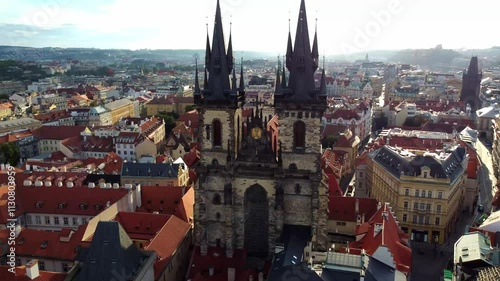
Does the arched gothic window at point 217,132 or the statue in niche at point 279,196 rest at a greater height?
the arched gothic window at point 217,132

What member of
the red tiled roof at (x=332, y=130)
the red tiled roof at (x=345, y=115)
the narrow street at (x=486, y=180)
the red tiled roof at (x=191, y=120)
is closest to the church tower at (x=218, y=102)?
the narrow street at (x=486, y=180)

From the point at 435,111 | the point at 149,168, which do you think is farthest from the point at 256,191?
the point at 435,111

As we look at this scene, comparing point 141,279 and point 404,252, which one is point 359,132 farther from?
point 141,279

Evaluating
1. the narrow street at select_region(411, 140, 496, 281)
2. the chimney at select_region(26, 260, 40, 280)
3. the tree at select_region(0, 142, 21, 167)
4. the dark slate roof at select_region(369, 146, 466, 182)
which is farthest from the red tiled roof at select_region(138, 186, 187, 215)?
the tree at select_region(0, 142, 21, 167)

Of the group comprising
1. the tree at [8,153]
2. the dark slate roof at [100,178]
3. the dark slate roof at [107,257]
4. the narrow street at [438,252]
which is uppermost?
the dark slate roof at [107,257]

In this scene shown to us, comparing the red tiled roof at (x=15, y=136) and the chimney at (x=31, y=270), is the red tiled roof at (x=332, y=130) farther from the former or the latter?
the chimney at (x=31, y=270)
